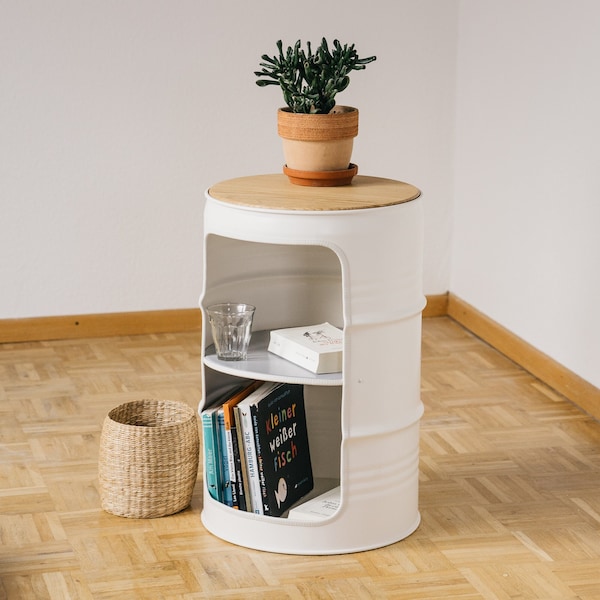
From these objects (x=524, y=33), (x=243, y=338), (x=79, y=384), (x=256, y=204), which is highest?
(x=524, y=33)

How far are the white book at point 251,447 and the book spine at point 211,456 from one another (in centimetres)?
7

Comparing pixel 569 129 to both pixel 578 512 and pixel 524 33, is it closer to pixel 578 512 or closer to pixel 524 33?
pixel 524 33

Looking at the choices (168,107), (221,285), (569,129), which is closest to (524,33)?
(569,129)

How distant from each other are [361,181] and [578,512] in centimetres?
99

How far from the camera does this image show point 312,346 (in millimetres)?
2615

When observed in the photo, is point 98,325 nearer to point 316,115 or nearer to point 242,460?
point 242,460

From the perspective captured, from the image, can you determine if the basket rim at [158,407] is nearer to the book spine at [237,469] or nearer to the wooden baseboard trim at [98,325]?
the book spine at [237,469]

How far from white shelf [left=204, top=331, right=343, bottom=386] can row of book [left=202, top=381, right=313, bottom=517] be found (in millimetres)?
83

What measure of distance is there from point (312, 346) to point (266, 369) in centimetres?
12

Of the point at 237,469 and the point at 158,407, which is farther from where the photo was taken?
the point at 158,407

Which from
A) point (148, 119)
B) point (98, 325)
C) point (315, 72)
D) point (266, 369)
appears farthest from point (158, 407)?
point (148, 119)

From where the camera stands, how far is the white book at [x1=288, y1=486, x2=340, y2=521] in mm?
2650

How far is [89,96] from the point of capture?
4152 mm

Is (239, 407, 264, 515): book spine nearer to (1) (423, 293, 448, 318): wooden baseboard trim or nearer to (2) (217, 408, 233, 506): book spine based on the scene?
(2) (217, 408, 233, 506): book spine
